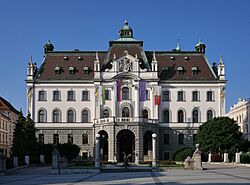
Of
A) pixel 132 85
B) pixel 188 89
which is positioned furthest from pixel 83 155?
pixel 188 89

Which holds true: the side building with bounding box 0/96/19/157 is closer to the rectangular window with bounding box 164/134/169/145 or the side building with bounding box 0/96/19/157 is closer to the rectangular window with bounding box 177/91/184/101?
the rectangular window with bounding box 164/134/169/145

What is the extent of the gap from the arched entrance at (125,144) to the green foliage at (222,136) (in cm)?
1345

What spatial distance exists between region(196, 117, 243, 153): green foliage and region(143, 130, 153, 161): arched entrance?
449 inches

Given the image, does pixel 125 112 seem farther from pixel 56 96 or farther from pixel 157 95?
pixel 56 96

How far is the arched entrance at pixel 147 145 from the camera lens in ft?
292

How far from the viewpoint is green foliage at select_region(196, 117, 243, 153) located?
3100 inches

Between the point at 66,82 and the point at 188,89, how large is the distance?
2193 centimetres

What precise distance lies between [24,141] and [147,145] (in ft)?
79.6

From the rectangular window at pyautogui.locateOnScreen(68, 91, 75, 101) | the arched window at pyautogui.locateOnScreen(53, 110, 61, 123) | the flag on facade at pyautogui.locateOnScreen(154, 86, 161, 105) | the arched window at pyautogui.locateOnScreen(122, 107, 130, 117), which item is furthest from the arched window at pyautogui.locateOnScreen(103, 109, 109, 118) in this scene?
the flag on facade at pyautogui.locateOnScreen(154, 86, 161, 105)

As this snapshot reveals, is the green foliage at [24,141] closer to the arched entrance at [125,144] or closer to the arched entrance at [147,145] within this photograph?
the arched entrance at [125,144]

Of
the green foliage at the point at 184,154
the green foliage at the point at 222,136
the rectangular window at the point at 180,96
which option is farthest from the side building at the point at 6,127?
the green foliage at the point at 222,136

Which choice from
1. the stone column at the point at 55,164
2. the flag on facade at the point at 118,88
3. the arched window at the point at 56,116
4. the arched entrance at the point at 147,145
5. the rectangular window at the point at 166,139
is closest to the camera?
the stone column at the point at 55,164

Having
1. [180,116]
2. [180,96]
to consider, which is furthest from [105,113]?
[180,96]

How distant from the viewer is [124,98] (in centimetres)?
9131
